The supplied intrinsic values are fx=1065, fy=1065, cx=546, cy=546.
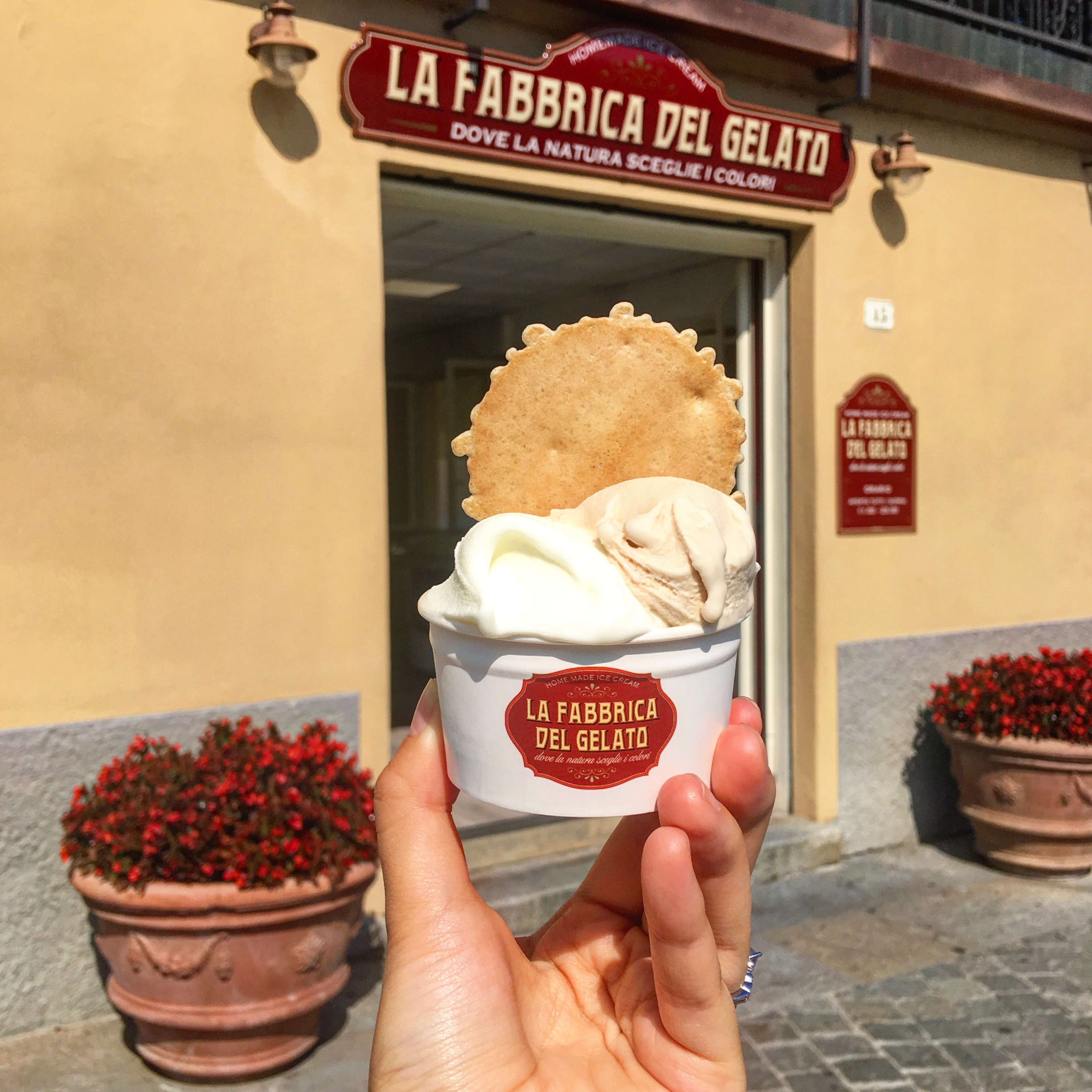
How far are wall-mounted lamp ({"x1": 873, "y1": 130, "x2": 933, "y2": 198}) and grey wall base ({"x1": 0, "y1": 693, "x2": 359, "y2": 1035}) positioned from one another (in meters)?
4.89

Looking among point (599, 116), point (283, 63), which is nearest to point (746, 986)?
point (283, 63)

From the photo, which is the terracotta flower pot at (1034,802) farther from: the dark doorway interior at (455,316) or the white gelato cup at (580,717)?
the white gelato cup at (580,717)

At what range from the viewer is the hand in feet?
5.51

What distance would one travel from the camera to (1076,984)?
15.6 ft

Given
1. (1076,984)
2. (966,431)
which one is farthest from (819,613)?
(1076,984)

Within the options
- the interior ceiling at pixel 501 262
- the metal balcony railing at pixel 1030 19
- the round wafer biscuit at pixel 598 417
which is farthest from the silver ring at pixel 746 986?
the metal balcony railing at pixel 1030 19

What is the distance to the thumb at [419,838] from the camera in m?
1.89

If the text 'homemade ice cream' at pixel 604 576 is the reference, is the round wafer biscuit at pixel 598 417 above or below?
above

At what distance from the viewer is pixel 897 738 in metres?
6.63

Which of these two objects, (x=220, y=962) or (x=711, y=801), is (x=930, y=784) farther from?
(x=711, y=801)

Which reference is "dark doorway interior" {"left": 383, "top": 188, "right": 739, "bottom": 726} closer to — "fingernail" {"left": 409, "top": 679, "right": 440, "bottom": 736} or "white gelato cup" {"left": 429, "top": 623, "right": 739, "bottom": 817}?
"fingernail" {"left": 409, "top": 679, "right": 440, "bottom": 736}

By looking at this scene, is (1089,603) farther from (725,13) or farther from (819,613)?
A: (725,13)

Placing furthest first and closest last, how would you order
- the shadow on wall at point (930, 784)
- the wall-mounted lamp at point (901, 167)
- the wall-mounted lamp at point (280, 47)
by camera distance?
the shadow on wall at point (930, 784) < the wall-mounted lamp at point (901, 167) < the wall-mounted lamp at point (280, 47)

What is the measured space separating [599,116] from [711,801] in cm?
424
